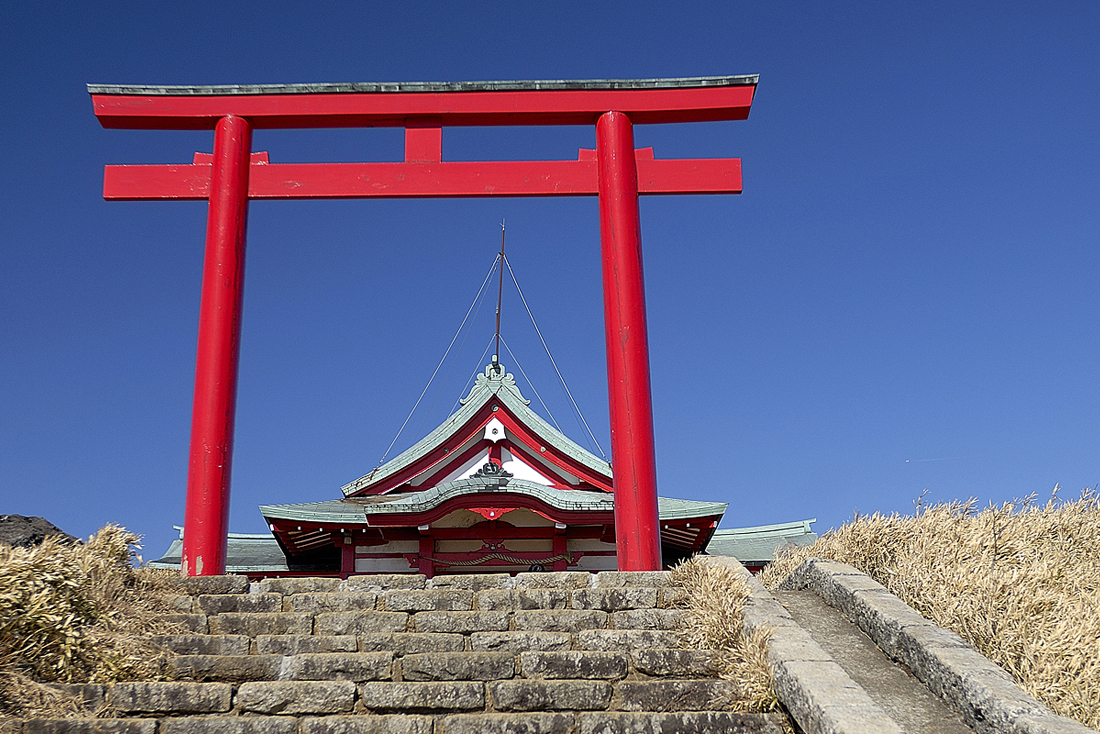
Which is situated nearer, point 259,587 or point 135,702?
point 135,702

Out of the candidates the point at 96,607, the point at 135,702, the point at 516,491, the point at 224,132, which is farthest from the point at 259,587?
the point at 516,491

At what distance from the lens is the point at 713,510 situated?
39.2 feet

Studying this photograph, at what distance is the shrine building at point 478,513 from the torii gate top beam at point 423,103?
4.75 metres

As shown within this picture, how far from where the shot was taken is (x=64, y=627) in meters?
4.18

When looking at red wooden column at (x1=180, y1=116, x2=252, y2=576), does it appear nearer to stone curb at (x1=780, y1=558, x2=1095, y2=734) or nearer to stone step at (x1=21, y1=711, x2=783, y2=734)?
stone step at (x1=21, y1=711, x2=783, y2=734)

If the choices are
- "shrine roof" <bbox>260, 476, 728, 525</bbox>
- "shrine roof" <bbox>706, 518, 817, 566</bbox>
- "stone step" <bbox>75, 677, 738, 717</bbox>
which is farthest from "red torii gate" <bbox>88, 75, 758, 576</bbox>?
"shrine roof" <bbox>706, 518, 817, 566</bbox>

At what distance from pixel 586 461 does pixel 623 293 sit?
6.10 metres

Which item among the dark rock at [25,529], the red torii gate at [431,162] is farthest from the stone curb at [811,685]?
the dark rock at [25,529]

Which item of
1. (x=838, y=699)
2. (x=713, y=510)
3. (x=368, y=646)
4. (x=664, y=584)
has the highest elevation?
(x=713, y=510)

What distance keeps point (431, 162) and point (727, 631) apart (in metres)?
5.12

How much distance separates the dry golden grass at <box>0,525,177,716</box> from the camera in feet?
12.9

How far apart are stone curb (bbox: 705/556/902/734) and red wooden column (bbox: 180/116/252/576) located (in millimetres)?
3915

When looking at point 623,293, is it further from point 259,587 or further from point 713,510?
point 713,510

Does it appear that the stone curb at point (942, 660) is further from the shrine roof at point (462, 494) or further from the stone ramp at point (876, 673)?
the shrine roof at point (462, 494)
